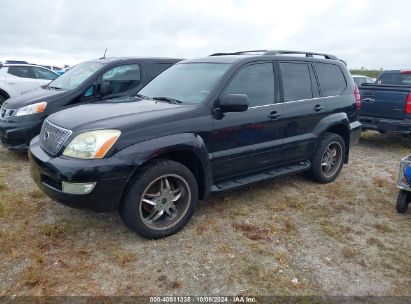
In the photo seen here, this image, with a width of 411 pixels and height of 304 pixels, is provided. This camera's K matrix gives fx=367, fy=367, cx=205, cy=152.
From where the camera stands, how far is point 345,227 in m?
3.96

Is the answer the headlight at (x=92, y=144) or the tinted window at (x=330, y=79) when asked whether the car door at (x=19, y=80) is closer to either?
the headlight at (x=92, y=144)

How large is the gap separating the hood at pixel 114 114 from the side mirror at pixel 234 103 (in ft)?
1.13

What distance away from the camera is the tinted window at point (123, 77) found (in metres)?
6.47

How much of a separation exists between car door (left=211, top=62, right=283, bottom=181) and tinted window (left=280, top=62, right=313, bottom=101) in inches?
8.5

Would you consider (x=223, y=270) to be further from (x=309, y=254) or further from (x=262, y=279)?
(x=309, y=254)

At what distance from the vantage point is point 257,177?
436 centimetres

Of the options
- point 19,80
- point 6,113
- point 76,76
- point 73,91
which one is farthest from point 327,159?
point 19,80

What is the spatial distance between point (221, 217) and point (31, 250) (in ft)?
6.33

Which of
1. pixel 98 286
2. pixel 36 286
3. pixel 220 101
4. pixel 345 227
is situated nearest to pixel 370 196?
pixel 345 227

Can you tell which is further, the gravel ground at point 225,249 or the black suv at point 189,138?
the black suv at point 189,138

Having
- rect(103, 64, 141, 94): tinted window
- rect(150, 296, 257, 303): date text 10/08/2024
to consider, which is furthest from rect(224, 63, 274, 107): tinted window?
rect(103, 64, 141, 94): tinted window

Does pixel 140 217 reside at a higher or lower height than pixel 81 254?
higher

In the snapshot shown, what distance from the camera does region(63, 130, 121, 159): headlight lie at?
10.4ft

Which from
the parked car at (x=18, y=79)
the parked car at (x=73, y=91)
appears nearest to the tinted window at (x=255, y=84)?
the parked car at (x=73, y=91)
